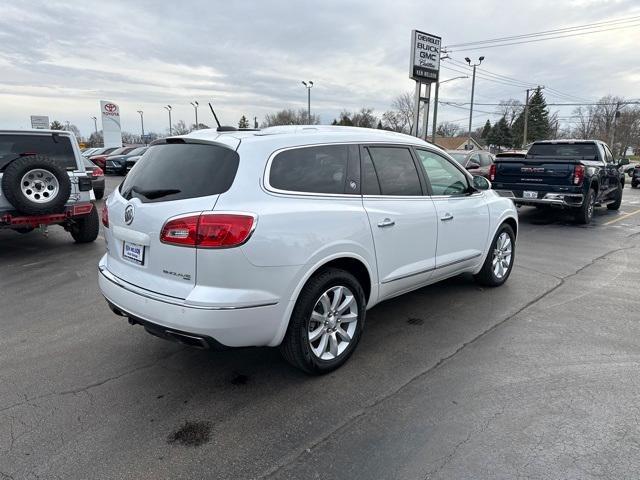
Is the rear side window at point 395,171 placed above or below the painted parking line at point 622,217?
above

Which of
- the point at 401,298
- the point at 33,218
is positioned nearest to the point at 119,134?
the point at 33,218

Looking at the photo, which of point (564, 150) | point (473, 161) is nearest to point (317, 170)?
point (564, 150)

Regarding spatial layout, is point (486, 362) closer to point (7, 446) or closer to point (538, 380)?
point (538, 380)

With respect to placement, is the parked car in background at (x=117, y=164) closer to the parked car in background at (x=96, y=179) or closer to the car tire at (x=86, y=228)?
the parked car in background at (x=96, y=179)

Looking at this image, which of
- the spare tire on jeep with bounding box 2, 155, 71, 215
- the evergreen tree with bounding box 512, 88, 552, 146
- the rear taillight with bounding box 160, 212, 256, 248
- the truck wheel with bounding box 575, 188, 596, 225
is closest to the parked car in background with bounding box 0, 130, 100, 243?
the spare tire on jeep with bounding box 2, 155, 71, 215

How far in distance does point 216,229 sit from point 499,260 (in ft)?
12.8

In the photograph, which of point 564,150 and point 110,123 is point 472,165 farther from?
point 110,123

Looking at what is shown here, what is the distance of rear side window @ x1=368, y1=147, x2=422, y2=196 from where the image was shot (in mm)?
3727

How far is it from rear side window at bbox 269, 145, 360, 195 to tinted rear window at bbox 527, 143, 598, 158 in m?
10.3

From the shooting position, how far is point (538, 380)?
3305mm

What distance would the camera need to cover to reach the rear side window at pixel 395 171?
3.73 metres

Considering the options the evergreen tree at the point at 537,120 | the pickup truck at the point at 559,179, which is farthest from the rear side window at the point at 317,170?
the evergreen tree at the point at 537,120

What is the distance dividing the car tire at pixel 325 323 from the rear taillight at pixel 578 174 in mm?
8261

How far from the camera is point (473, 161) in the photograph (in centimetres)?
1480
